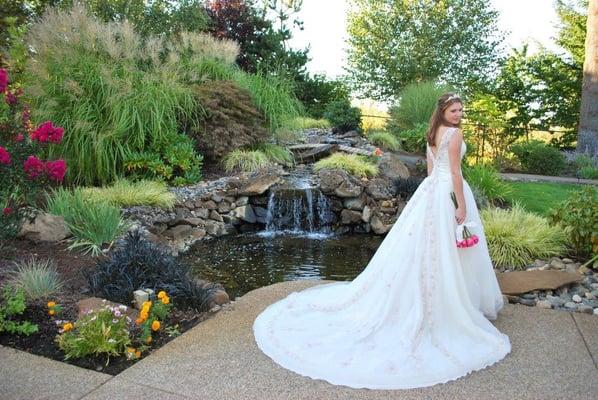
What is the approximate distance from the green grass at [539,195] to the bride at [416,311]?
12.2 ft

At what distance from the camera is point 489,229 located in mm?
5062

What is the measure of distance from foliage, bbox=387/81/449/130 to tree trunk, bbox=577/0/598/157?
3333 millimetres

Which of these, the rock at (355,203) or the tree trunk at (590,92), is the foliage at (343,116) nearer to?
the rock at (355,203)

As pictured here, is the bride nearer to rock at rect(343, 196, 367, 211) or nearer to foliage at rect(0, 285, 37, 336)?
foliage at rect(0, 285, 37, 336)

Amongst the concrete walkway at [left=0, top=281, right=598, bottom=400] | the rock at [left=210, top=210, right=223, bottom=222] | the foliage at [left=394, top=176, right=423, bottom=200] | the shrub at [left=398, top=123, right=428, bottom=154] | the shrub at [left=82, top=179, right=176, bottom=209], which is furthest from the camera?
the shrub at [left=398, top=123, right=428, bottom=154]

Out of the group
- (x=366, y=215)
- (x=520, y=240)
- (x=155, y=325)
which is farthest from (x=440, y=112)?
(x=366, y=215)

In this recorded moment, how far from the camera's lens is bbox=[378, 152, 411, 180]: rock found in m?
8.47

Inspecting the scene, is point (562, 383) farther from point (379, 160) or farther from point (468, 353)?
point (379, 160)

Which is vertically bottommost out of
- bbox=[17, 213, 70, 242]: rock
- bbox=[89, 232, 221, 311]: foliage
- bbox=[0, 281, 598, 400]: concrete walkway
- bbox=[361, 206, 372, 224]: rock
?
bbox=[0, 281, 598, 400]: concrete walkway

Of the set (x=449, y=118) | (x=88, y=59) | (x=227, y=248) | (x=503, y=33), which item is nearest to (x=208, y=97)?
(x=88, y=59)

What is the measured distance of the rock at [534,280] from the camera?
4.14 m

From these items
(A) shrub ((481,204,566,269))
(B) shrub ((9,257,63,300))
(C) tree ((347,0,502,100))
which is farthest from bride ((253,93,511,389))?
(C) tree ((347,0,502,100))

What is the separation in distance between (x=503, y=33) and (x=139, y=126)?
49.7 ft

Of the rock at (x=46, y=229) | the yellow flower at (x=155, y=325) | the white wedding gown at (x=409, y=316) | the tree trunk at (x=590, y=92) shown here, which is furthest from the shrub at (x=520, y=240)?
the tree trunk at (x=590, y=92)
